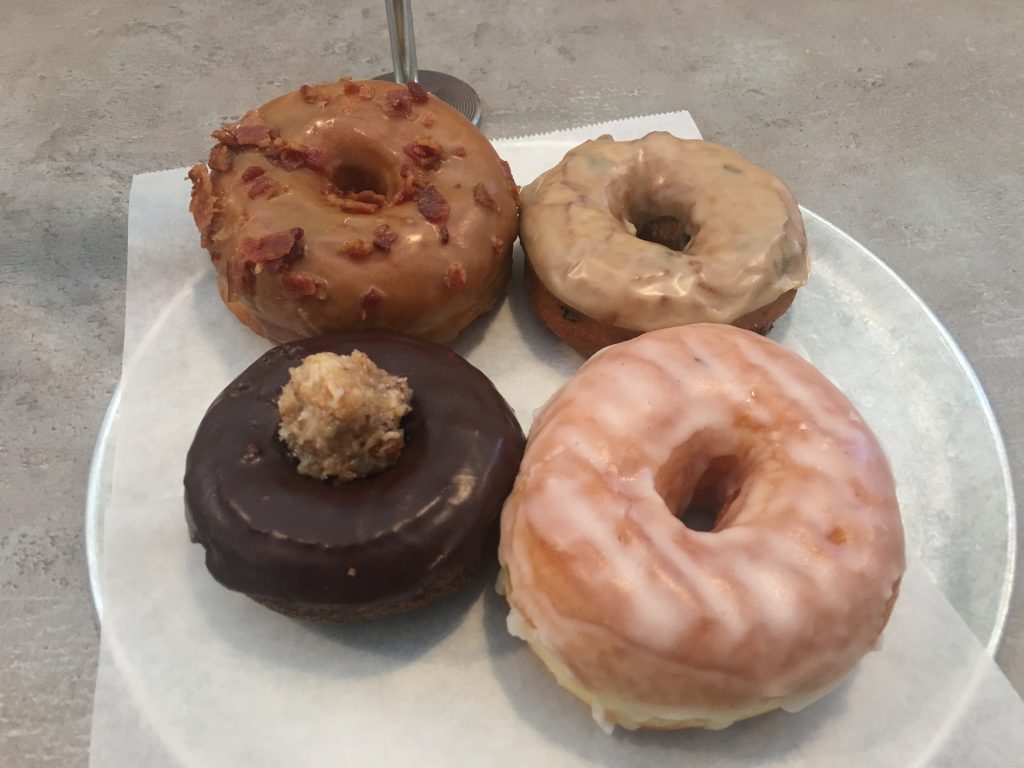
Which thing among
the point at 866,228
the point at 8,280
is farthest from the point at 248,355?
the point at 866,228

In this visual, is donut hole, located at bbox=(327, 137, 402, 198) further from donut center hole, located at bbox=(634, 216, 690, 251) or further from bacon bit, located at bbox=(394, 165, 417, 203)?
donut center hole, located at bbox=(634, 216, 690, 251)

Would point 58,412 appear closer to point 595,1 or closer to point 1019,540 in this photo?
point 1019,540

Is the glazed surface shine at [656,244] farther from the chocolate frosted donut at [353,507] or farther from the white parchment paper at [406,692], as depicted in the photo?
the white parchment paper at [406,692]

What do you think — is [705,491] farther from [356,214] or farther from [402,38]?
[402,38]

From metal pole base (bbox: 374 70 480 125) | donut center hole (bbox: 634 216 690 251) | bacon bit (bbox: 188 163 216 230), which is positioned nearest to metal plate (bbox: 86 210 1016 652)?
donut center hole (bbox: 634 216 690 251)

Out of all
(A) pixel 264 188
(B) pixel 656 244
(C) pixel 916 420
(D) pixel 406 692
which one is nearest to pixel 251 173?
(A) pixel 264 188

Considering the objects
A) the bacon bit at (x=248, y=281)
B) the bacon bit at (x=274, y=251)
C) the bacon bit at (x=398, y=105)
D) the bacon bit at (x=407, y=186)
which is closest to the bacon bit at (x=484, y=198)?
the bacon bit at (x=407, y=186)
